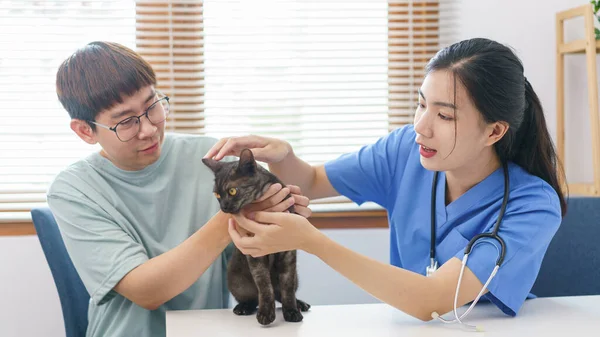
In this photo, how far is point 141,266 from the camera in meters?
1.36

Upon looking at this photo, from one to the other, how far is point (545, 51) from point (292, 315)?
195cm

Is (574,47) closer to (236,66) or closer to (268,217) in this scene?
(236,66)

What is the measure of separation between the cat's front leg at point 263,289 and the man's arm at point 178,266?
0.31 ft

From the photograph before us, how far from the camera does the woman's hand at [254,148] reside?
4.78ft

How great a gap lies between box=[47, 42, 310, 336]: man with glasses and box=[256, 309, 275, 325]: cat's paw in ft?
0.60

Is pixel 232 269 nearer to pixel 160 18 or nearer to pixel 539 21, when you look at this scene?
pixel 160 18

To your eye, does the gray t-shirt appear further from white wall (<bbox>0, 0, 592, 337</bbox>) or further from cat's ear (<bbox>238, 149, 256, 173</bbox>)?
white wall (<bbox>0, 0, 592, 337</bbox>)

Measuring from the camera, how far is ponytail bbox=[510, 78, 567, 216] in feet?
4.89

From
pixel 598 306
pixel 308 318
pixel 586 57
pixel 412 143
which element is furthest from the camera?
pixel 586 57

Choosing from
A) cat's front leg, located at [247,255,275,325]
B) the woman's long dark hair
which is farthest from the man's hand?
the woman's long dark hair

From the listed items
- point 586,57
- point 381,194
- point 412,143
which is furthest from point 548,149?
point 586,57

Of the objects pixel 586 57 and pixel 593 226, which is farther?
pixel 586 57

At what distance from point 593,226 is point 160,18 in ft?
6.13

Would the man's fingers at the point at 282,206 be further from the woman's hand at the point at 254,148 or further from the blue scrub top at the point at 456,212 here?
the blue scrub top at the point at 456,212
